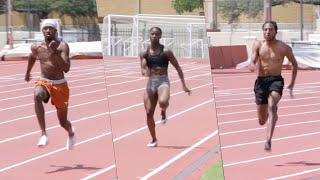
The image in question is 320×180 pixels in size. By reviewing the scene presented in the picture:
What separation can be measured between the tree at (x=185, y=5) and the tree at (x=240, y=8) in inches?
40.3

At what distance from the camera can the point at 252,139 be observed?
5.96 m

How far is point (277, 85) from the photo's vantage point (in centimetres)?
504

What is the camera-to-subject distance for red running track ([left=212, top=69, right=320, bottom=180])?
17.6 ft

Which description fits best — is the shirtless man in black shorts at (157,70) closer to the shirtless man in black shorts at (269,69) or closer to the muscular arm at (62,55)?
the muscular arm at (62,55)

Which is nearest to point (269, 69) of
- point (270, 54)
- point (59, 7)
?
point (270, 54)

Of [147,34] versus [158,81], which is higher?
[147,34]

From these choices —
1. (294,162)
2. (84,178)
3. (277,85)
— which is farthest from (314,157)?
(84,178)

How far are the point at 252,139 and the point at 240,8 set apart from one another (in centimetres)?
183

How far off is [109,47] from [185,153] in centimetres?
44

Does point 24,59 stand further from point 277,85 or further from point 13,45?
point 277,85

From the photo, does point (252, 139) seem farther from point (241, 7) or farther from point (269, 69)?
point (241, 7)

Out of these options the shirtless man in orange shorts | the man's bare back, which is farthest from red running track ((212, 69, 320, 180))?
the man's bare back

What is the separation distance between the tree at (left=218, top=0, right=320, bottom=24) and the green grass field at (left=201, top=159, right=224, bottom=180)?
112 centimetres

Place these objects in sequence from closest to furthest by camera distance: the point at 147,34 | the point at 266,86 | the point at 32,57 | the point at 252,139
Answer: the point at 147,34
the point at 32,57
the point at 266,86
the point at 252,139
